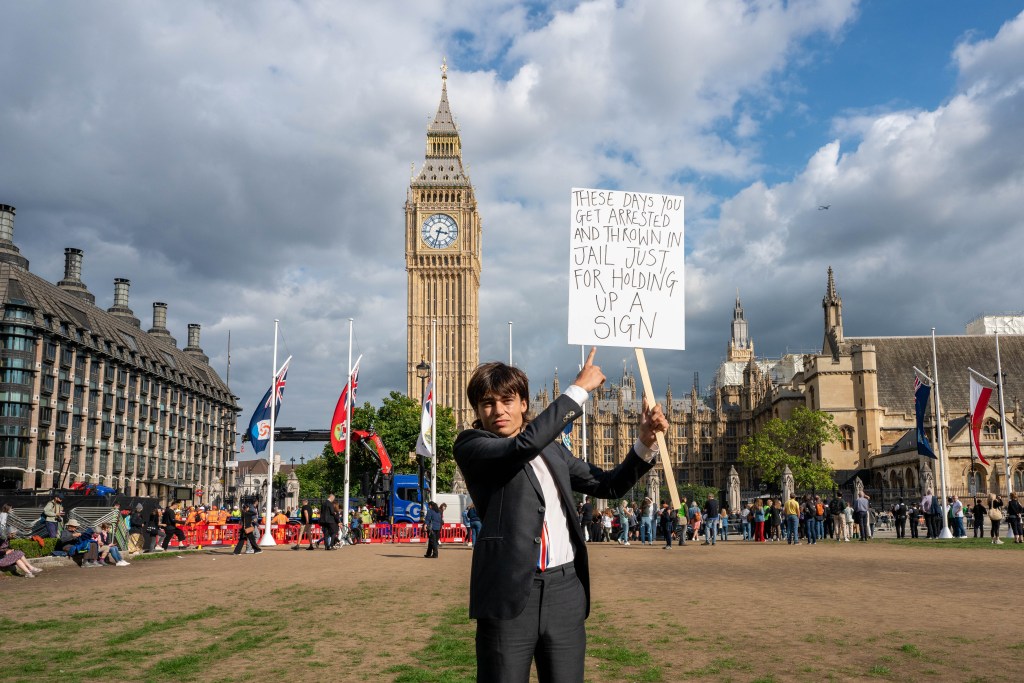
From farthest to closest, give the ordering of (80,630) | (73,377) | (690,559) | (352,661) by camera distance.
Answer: (73,377) < (690,559) < (80,630) < (352,661)

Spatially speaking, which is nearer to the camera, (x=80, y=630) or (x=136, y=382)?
(x=80, y=630)

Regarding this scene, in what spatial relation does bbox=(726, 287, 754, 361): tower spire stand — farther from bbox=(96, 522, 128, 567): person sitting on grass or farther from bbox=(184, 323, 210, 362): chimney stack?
bbox=(96, 522, 128, 567): person sitting on grass

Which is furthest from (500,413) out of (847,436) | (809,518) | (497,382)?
(847,436)

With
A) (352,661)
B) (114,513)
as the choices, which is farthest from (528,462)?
(114,513)

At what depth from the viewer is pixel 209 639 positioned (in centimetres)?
995

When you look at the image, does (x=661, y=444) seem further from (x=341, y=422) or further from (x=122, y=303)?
(x=122, y=303)

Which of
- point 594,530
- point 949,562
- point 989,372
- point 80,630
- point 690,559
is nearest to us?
point 80,630

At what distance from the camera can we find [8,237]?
239 ft

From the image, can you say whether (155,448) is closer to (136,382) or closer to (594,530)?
(136,382)

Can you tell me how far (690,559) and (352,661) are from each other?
1629 centimetres

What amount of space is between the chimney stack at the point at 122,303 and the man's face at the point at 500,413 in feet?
348

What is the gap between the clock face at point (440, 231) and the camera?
342 feet

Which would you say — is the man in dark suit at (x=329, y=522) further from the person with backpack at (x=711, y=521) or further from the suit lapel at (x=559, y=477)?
the suit lapel at (x=559, y=477)

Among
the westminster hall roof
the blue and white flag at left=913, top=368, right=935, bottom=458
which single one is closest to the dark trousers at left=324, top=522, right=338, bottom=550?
the blue and white flag at left=913, top=368, right=935, bottom=458
